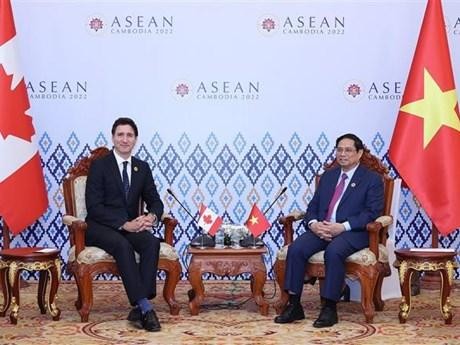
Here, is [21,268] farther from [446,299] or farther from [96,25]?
[446,299]

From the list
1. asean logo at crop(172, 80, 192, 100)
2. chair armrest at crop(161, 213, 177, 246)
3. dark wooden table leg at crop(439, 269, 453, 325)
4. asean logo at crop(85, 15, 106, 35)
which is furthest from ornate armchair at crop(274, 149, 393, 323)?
asean logo at crop(85, 15, 106, 35)

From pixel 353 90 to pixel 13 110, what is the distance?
2.83 m

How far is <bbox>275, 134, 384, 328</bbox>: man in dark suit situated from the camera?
18.2 feet

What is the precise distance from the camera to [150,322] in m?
5.34

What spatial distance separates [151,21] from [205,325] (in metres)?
2.82

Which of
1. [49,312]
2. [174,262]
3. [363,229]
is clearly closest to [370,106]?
[363,229]

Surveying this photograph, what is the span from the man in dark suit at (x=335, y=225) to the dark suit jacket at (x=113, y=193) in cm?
112

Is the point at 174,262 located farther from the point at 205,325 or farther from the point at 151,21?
the point at 151,21

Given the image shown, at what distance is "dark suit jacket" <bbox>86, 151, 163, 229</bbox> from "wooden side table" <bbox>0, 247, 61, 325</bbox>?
446mm

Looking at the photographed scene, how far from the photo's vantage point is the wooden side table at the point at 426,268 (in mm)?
5469

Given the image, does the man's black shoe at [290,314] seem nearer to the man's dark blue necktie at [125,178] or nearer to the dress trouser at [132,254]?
the dress trouser at [132,254]

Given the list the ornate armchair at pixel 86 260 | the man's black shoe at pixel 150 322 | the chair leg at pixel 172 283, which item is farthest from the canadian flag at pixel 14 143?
the man's black shoe at pixel 150 322

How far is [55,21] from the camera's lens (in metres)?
7.09

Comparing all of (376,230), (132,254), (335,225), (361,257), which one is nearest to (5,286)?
(132,254)
